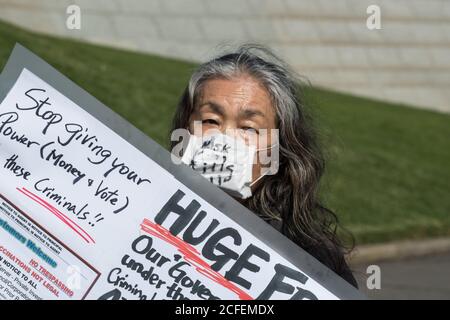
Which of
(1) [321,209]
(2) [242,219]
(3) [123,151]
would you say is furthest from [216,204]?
(1) [321,209]

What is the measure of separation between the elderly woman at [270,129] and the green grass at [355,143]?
23.5ft

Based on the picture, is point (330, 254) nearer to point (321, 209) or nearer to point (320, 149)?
point (321, 209)

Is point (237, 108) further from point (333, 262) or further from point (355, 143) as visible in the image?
point (355, 143)

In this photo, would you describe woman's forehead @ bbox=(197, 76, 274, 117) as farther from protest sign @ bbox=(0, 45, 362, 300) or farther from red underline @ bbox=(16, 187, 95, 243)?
red underline @ bbox=(16, 187, 95, 243)

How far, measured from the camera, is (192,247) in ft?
7.83

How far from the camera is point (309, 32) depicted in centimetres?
2064

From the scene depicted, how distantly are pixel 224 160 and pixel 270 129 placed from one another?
0.95ft

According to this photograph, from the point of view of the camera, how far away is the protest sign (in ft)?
7.71

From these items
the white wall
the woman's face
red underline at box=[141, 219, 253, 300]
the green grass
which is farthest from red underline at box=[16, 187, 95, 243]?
the white wall

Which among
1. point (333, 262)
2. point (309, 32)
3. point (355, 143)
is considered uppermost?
point (309, 32)

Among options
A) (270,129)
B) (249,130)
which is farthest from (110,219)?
(270,129)

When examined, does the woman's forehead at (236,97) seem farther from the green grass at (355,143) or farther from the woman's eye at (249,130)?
the green grass at (355,143)

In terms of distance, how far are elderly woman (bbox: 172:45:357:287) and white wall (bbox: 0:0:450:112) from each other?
44.6 ft
